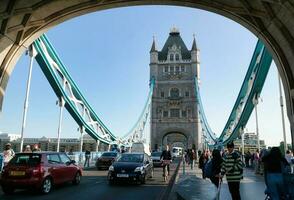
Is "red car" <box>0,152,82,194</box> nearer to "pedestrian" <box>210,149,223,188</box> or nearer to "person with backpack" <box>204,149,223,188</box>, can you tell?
"person with backpack" <box>204,149,223,188</box>

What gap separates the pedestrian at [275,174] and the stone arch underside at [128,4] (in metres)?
2.96

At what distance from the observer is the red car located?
1027 centimetres

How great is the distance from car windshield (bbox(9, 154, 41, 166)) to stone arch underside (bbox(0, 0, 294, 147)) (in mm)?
2109

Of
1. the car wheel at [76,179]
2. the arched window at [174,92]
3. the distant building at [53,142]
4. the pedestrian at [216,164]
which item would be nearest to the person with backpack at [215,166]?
the pedestrian at [216,164]

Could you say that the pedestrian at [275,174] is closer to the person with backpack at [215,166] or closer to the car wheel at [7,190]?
the person with backpack at [215,166]

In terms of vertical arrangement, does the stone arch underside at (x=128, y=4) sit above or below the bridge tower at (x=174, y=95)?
below

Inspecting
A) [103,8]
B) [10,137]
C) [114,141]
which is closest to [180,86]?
[114,141]

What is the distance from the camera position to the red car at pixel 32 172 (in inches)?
404

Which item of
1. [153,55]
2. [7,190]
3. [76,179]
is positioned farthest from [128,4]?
[153,55]

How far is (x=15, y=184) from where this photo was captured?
1023cm

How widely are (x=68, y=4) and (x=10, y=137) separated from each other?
93.2 metres

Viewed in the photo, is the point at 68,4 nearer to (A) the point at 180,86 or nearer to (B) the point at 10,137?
(A) the point at 180,86

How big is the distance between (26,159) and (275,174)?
7640 mm

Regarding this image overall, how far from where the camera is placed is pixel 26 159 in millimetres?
10797
